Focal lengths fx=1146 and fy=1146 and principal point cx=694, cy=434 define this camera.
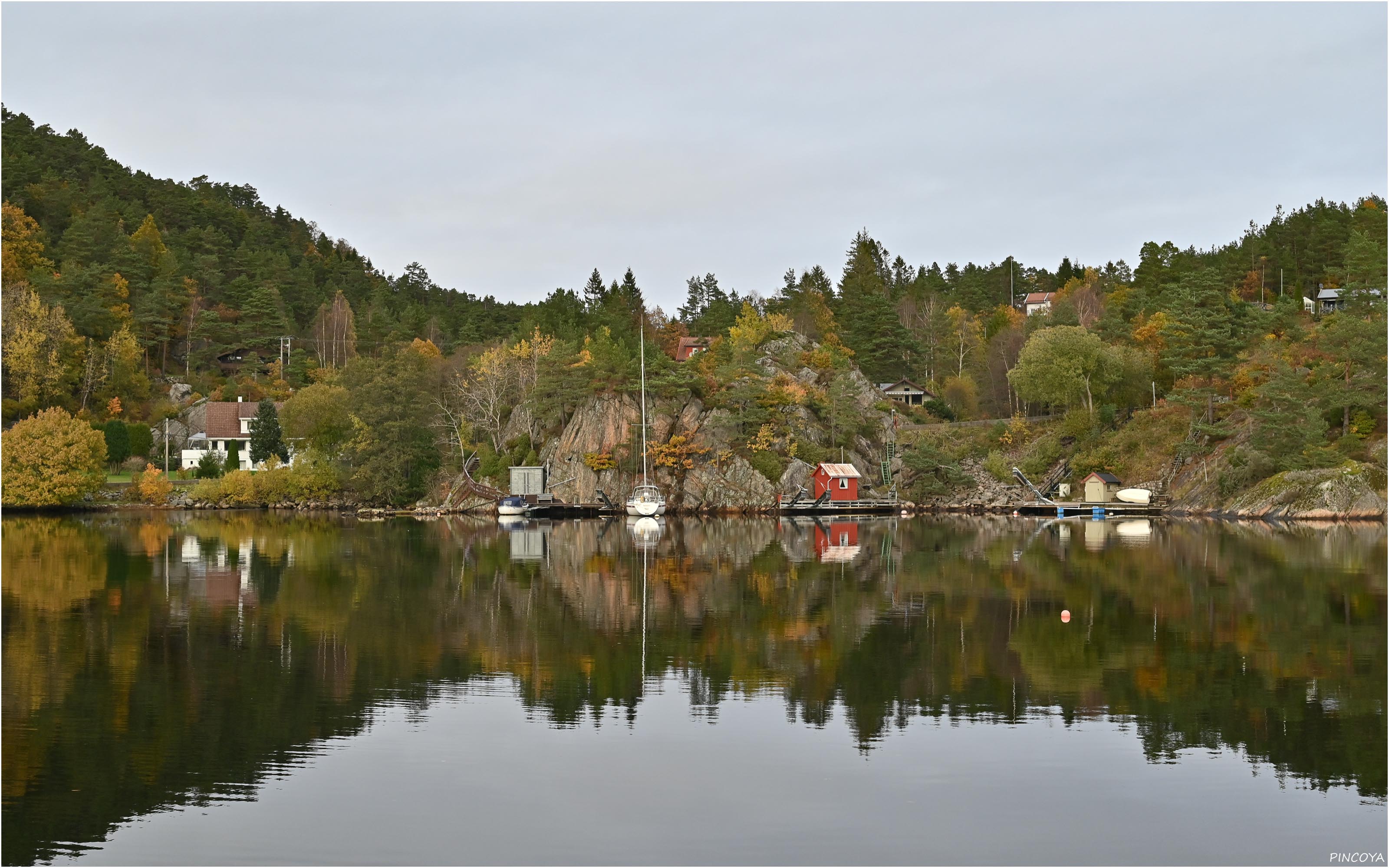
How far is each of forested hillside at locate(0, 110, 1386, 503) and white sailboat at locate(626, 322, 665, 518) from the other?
128 inches

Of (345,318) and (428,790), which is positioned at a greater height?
(345,318)

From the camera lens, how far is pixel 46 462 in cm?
8262

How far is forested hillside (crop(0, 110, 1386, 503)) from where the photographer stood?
3164 inches

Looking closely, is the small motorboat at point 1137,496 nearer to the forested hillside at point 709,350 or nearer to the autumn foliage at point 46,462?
the forested hillside at point 709,350

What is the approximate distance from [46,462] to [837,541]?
59858 millimetres

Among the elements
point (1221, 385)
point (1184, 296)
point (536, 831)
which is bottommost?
point (536, 831)

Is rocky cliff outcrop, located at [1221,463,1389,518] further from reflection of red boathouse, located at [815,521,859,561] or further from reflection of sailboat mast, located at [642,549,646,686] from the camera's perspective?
reflection of sailboat mast, located at [642,549,646,686]

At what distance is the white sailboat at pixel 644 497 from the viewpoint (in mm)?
81312

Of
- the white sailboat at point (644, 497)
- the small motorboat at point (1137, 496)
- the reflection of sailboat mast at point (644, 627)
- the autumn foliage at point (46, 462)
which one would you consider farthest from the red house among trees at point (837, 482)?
the autumn foliage at point (46, 462)

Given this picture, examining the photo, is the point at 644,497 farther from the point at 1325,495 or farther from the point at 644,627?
the point at 644,627

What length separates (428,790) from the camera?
1527 centimetres

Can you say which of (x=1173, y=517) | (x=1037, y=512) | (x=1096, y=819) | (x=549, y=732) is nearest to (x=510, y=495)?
(x=1037, y=512)

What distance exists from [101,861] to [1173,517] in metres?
70.8

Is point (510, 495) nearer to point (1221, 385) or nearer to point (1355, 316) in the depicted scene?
point (1221, 385)
